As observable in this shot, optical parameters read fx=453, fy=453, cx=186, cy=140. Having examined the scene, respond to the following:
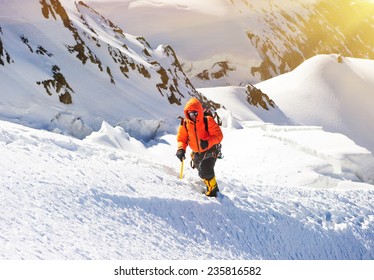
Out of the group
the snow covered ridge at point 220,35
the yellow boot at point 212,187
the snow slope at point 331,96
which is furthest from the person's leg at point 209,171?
the snow covered ridge at point 220,35

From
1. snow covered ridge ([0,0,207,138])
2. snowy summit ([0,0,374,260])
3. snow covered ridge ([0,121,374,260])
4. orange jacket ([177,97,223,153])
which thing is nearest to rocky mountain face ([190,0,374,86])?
snowy summit ([0,0,374,260])

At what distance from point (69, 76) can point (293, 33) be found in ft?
417

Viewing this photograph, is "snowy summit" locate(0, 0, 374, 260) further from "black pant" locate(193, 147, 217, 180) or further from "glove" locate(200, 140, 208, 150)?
"glove" locate(200, 140, 208, 150)

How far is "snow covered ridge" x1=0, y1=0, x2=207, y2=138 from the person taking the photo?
22203mm

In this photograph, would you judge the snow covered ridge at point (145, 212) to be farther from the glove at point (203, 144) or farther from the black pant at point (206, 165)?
the glove at point (203, 144)

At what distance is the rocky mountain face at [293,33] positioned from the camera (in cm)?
10331

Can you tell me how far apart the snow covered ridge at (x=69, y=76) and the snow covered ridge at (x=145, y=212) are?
1390cm

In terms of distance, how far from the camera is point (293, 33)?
142750 millimetres

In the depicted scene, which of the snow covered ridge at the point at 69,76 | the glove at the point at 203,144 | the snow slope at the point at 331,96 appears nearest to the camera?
the glove at the point at 203,144

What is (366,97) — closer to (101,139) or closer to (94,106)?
(94,106)

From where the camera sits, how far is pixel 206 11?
106 meters

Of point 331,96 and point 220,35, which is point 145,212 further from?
point 220,35

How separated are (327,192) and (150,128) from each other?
18536mm

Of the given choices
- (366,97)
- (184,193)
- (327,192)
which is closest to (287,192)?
(327,192)
